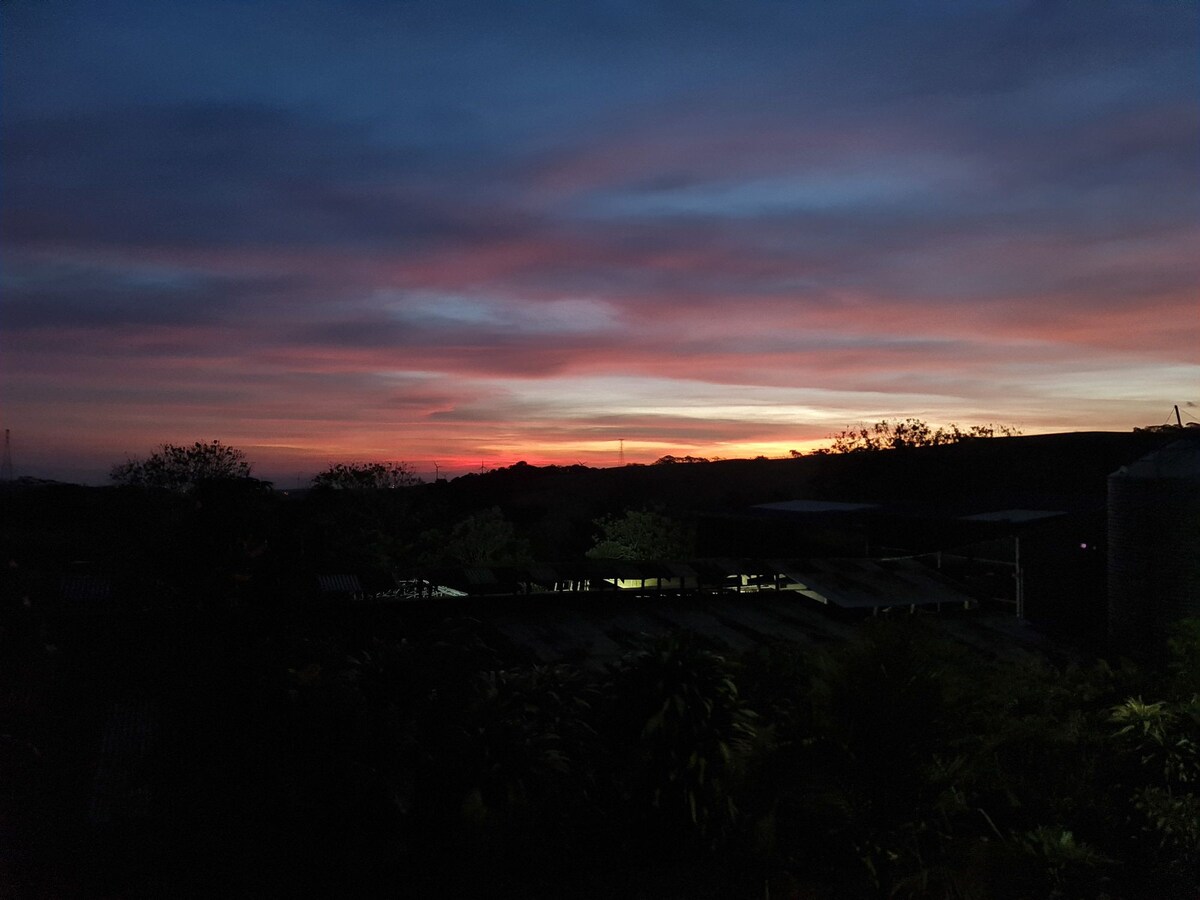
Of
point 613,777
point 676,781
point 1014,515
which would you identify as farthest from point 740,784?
point 1014,515

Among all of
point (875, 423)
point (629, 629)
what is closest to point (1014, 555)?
point (629, 629)

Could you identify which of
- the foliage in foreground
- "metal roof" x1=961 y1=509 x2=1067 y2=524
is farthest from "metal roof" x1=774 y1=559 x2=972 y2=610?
the foliage in foreground

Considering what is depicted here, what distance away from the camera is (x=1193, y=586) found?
21156 millimetres

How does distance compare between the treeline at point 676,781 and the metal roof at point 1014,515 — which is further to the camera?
the metal roof at point 1014,515

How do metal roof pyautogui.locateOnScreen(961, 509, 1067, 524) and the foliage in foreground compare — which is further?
metal roof pyautogui.locateOnScreen(961, 509, 1067, 524)

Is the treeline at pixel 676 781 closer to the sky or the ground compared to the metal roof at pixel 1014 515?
closer to the ground

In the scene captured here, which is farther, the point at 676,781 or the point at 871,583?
the point at 871,583

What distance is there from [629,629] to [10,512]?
52379 millimetres

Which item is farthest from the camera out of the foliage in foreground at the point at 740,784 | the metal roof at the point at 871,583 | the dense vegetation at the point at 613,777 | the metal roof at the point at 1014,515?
the metal roof at the point at 1014,515

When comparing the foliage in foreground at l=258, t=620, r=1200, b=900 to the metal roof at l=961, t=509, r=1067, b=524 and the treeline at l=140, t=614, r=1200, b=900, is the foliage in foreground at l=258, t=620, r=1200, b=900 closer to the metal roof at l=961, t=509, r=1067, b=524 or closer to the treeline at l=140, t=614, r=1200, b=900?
the treeline at l=140, t=614, r=1200, b=900

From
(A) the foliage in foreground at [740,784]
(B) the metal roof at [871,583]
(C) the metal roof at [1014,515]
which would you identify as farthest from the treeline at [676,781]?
(C) the metal roof at [1014,515]

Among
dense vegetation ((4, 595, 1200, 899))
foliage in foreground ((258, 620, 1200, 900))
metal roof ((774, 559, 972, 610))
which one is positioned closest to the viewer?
dense vegetation ((4, 595, 1200, 899))

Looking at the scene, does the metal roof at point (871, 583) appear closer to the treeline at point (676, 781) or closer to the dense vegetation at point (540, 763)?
the dense vegetation at point (540, 763)

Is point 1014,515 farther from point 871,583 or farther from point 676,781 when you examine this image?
point 676,781
